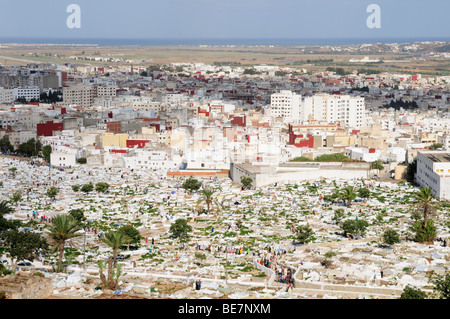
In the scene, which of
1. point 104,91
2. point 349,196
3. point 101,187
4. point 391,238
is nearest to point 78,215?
point 101,187

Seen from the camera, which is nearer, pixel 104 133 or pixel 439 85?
pixel 104 133

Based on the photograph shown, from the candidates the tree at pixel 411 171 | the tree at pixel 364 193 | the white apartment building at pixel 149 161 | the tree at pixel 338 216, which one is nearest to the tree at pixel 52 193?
the white apartment building at pixel 149 161

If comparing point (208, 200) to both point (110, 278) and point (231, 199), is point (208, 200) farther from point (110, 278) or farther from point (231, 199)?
point (110, 278)

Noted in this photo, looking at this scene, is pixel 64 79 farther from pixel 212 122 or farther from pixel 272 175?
pixel 272 175

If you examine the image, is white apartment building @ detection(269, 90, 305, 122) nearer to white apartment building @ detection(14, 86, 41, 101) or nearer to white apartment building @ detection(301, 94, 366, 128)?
white apartment building @ detection(301, 94, 366, 128)

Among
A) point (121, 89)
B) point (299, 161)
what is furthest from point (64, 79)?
point (299, 161)
